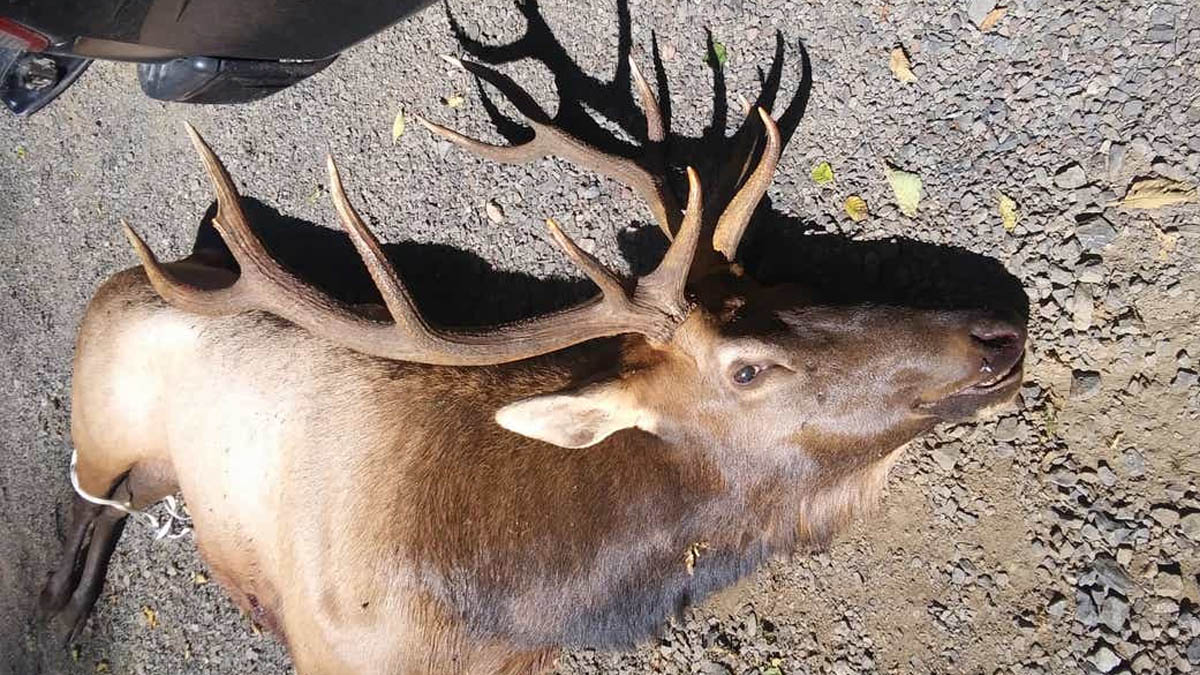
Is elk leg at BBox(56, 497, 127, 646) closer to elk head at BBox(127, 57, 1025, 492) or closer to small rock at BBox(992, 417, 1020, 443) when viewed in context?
elk head at BBox(127, 57, 1025, 492)

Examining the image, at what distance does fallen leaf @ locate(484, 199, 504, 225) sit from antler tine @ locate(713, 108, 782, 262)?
132 centimetres

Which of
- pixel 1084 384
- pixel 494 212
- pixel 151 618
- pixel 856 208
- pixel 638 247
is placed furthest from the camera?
pixel 151 618

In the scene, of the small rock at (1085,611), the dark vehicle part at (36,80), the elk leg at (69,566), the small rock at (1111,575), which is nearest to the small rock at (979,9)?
the small rock at (1111,575)

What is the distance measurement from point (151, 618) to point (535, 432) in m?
3.13

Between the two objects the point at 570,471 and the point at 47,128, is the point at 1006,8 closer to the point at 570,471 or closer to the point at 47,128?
the point at 570,471

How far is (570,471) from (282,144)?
109 inches

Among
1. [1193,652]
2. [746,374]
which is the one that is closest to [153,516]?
[746,374]

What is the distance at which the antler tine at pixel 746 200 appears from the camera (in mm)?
3615

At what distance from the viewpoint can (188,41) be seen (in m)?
4.12

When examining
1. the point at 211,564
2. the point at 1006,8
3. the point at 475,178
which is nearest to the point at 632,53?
the point at 475,178

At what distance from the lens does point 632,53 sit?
4.59 m

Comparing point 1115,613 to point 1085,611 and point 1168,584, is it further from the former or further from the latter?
point 1168,584

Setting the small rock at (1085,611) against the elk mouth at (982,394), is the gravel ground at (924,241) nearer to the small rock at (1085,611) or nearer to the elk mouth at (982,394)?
the small rock at (1085,611)

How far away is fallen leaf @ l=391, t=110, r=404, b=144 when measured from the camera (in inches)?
200
